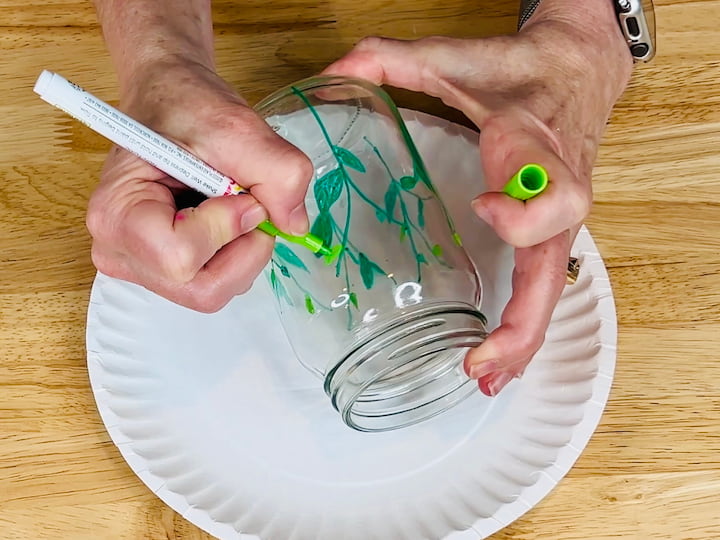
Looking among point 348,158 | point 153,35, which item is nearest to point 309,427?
point 348,158

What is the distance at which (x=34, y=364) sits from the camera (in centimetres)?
64

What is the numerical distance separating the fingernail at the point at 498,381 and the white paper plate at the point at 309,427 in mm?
36

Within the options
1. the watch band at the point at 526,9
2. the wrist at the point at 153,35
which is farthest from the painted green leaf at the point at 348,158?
the watch band at the point at 526,9

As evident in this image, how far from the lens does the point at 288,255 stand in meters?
0.56

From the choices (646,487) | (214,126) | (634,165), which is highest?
(214,126)

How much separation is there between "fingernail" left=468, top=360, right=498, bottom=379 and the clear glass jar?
21 millimetres

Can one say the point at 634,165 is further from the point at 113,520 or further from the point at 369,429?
the point at 113,520

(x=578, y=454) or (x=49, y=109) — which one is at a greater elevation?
(x=49, y=109)

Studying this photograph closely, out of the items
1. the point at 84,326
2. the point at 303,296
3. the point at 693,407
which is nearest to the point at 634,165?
the point at 693,407

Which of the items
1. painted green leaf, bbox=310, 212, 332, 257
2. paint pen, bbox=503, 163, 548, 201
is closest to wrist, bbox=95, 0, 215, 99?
painted green leaf, bbox=310, 212, 332, 257

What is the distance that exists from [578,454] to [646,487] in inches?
2.7

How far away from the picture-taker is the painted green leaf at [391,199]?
0.56 meters

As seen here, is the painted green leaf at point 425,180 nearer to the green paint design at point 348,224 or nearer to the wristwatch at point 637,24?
the green paint design at point 348,224

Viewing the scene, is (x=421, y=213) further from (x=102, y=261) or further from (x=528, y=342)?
(x=102, y=261)
